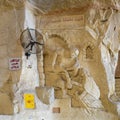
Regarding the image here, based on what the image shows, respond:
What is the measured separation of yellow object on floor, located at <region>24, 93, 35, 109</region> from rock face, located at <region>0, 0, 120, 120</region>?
0.05 meters

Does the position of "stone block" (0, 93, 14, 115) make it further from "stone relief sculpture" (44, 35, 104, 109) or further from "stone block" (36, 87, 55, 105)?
"stone relief sculpture" (44, 35, 104, 109)

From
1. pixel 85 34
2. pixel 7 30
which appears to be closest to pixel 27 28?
pixel 7 30

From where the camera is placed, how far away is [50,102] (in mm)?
3158

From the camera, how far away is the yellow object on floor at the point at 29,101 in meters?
3.10

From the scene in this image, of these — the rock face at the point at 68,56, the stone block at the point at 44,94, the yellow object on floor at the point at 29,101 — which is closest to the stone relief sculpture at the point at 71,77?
the rock face at the point at 68,56

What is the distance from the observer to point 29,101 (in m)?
3.11

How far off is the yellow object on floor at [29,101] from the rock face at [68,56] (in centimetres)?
5

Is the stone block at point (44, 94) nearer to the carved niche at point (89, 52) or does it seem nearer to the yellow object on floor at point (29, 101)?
the yellow object on floor at point (29, 101)

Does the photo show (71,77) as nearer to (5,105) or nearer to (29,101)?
(29,101)

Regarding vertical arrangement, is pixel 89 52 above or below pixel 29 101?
above

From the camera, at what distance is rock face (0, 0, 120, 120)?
10.3 feet

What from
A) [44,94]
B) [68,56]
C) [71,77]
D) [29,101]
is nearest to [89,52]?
[68,56]

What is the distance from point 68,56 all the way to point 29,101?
2.68 ft

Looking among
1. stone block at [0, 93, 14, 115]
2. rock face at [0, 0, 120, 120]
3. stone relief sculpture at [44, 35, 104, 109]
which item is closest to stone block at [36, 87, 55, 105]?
rock face at [0, 0, 120, 120]
